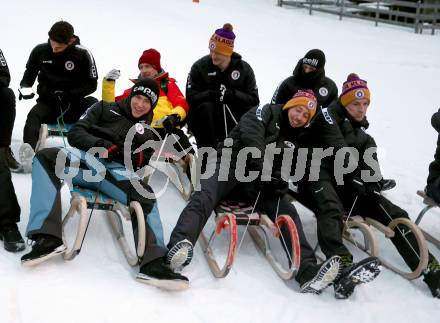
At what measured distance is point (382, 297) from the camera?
4180 mm

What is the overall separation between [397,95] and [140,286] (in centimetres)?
697

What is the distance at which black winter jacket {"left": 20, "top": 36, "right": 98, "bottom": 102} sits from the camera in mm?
5406

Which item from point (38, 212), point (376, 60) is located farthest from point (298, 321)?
point (376, 60)

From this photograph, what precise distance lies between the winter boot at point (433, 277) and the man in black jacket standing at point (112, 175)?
1.75 meters

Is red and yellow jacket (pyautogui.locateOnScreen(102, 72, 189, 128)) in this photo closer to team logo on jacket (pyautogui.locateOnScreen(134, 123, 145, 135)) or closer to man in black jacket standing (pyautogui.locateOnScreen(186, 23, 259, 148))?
man in black jacket standing (pyautogui.locateOnScreen(186, 23, 259, 148))

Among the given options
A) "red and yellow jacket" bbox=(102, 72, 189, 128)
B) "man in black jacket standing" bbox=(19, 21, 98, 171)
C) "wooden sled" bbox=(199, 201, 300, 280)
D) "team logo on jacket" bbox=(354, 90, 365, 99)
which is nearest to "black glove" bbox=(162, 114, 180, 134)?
"red and yellow jacket" bbox=(102, 72, 189, 128)

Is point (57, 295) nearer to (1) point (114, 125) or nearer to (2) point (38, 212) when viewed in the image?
(2) point (38, 212)

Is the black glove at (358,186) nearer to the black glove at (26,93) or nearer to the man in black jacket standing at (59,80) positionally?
the man in black jacket standing at (59,80)

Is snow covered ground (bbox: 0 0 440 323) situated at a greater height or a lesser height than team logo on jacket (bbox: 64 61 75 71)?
lesser

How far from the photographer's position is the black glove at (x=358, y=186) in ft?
14.9

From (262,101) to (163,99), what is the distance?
9.21 ft

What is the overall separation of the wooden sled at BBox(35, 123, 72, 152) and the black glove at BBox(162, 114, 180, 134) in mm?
900

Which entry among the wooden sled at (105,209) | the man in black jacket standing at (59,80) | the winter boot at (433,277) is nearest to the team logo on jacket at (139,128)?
the wooden sled at (105,209)

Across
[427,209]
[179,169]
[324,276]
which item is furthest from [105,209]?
[427,209]
